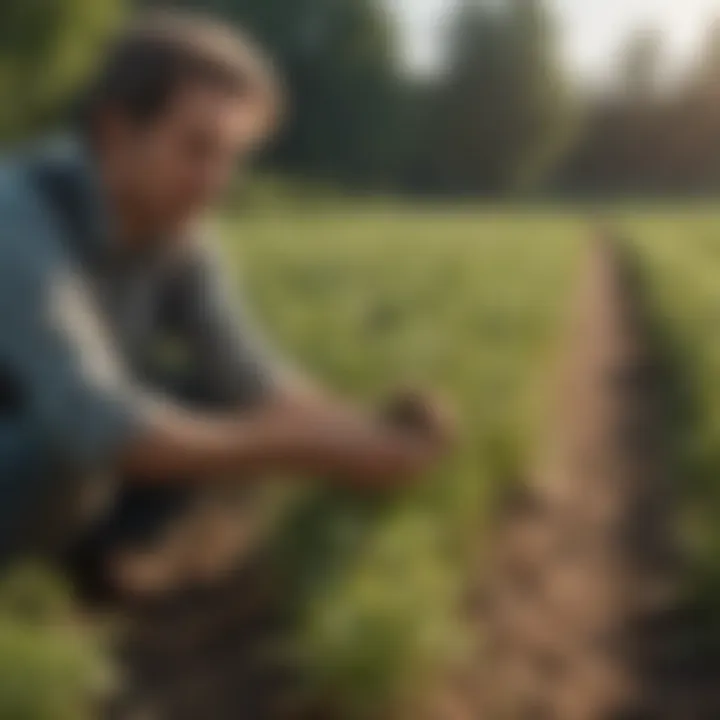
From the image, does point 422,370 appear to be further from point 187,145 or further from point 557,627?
point 187,145

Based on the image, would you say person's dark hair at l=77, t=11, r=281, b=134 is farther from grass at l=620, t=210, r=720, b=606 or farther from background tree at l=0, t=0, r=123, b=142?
grass at l=620, t=210, r=720, b=606

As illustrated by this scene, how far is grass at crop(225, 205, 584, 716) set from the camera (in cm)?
64

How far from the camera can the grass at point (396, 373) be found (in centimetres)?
64

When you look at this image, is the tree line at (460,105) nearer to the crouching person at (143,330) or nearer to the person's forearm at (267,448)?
the crouching person at (143,330)

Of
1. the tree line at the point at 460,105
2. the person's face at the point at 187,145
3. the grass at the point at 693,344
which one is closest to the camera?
the person's face at the point at 187,145

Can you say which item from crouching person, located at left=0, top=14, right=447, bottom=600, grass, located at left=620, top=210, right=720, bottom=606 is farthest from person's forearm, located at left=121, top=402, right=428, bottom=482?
grass, located at left=620, top=210, right=720, bottom=606

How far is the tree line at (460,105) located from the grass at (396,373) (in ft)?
0.13

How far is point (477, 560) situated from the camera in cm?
81

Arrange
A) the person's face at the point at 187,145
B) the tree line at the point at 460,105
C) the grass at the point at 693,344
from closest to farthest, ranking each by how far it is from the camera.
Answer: the person's face at the point at 187,145 < the tree line at the point at 460,105 < the grass at the point at 693,344

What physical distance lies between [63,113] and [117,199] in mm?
183

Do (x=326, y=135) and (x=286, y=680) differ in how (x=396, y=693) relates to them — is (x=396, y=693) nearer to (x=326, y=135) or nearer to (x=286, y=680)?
(x=286, y=680)

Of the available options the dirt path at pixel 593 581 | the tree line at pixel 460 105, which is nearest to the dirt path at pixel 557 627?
the dirt path at pixel 593 581

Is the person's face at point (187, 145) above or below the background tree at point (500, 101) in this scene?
below

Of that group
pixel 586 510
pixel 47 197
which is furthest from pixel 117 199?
pixel 586 510
